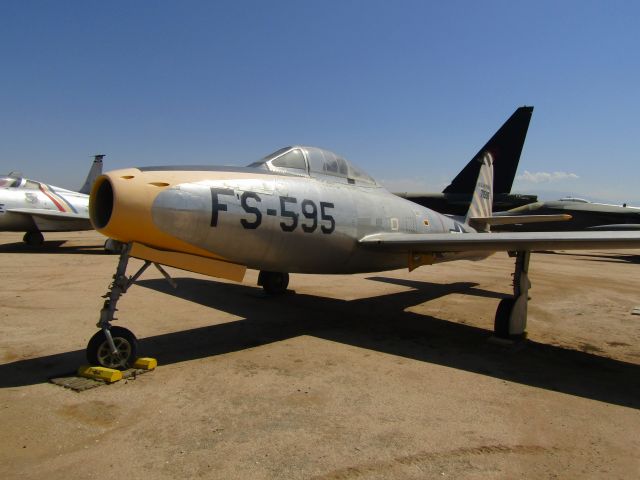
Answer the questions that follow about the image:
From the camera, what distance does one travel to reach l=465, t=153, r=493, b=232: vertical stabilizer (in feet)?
38.3

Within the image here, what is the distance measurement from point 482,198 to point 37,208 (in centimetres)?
1735

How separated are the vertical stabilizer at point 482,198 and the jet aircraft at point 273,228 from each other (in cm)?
342

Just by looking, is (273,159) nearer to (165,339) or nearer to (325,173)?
(325,173)

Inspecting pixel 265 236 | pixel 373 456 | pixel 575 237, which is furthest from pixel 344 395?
pixel 575 237

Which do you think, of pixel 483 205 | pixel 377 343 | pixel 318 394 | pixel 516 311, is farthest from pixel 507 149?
pixel 318 394

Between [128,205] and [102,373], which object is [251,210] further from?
[102,373]

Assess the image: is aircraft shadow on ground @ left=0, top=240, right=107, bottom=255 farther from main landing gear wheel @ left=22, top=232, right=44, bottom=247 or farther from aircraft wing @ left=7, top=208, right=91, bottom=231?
aircraft wing @ left=7, top=208, right=91, bottom=231

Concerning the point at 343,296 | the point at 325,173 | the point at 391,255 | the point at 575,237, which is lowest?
the point at 343,296

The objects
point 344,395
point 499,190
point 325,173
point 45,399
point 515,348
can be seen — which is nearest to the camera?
point 45,399

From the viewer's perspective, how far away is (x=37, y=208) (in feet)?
60.6

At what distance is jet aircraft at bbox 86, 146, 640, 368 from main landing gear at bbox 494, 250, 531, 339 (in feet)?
0.05

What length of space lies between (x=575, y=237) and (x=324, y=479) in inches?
181

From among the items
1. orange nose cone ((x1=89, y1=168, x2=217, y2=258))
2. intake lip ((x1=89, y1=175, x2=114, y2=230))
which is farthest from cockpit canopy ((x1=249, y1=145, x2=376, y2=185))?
intake lip ((x1=89, y1=175, x2=114, y2=230))

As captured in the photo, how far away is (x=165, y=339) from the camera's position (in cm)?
610
